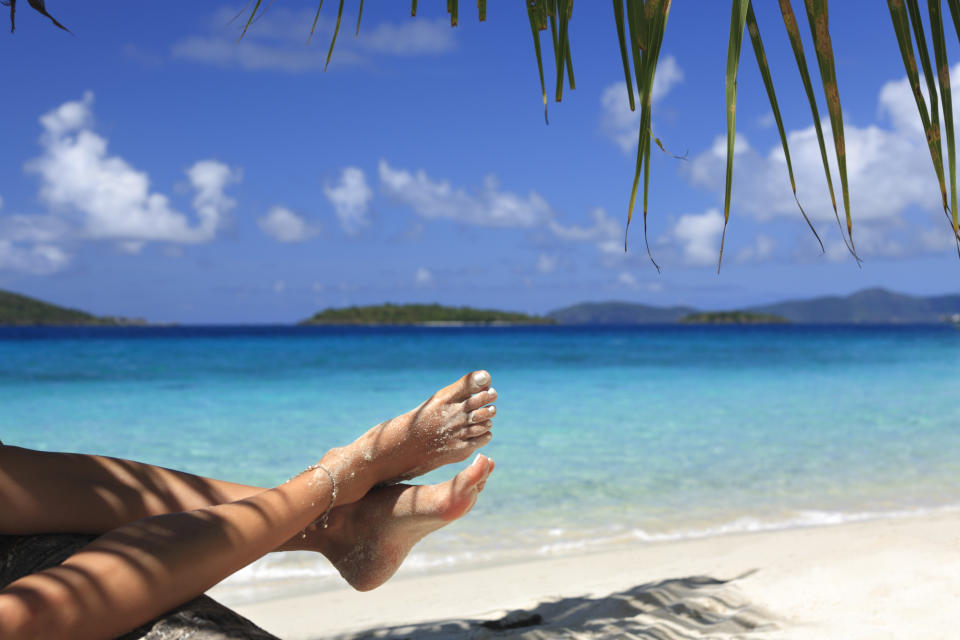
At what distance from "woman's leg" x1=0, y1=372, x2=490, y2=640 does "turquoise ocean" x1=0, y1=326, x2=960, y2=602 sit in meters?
1.62

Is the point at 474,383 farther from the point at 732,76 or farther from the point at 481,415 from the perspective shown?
the point at 732,76

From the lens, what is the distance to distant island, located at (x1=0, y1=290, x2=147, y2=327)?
56.9m

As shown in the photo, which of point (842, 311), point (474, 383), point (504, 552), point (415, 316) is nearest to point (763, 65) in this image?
point (474, 383)

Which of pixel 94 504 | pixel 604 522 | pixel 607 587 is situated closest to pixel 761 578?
pixel 607 587

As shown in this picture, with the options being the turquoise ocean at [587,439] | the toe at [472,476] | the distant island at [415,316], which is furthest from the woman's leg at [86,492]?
the distant island at [415,316]

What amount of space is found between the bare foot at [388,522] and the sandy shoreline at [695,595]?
20.2 inches

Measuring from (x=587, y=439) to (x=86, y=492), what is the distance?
17.5ft

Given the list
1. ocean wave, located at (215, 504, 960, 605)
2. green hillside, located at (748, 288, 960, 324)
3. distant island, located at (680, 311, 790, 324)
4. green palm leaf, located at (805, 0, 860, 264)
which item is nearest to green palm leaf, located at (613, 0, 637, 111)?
green palm leaf, located at (805, 0, 860, 264)

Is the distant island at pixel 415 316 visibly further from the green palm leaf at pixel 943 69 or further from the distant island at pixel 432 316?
the green palm leaf at pixel 943 69

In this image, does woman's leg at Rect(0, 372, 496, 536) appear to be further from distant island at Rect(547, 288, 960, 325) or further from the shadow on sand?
distant island at Rect(547, 288, 960, 325)

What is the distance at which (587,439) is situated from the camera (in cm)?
639

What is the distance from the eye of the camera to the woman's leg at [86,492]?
1.31 meters

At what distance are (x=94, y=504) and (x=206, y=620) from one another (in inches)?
14.7

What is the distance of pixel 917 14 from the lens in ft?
3.15
